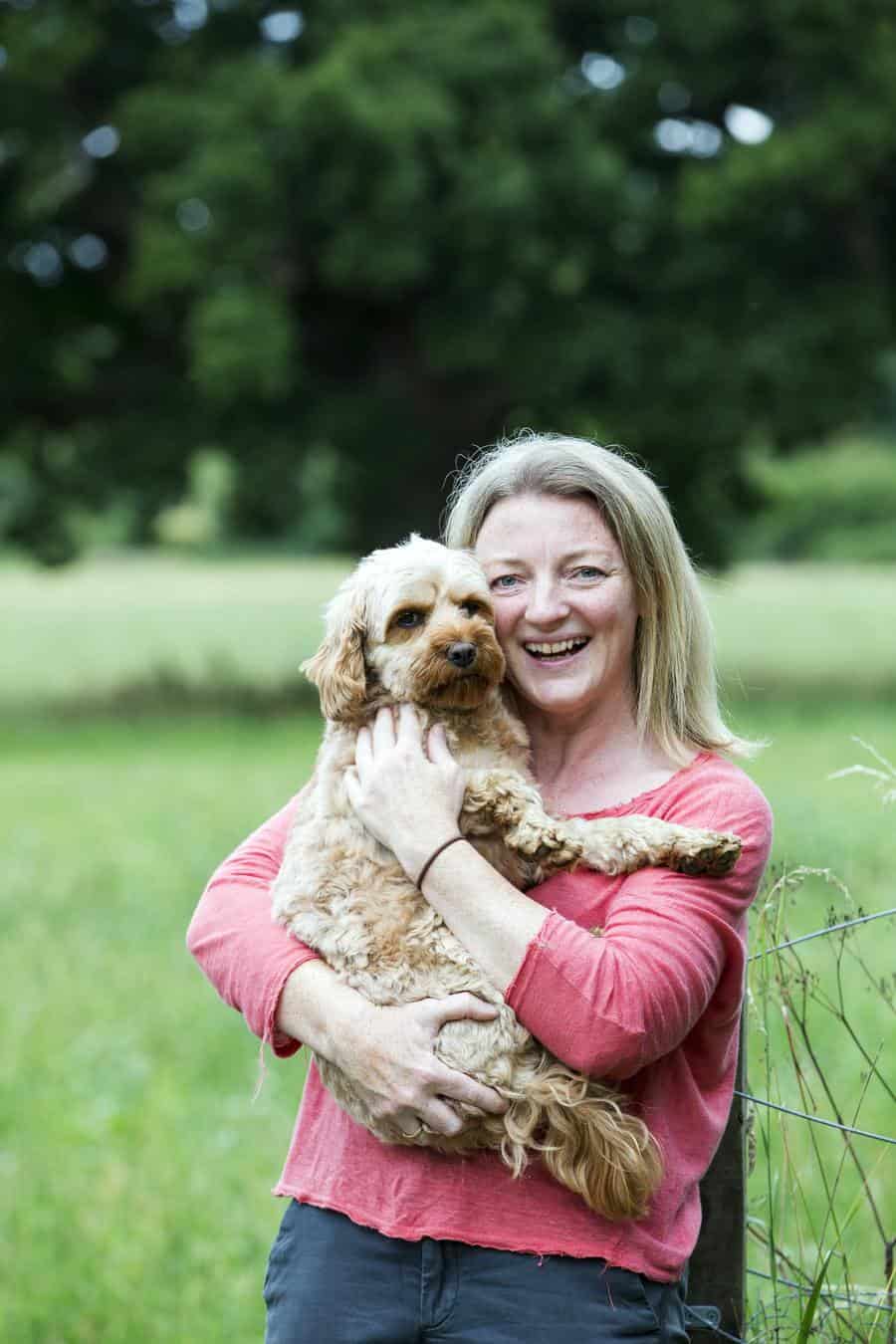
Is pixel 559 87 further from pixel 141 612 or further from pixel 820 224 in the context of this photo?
pixel 141 612

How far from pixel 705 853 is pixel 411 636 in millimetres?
935

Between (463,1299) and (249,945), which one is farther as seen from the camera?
(249,945)

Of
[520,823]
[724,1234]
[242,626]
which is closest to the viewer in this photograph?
[724,1234]

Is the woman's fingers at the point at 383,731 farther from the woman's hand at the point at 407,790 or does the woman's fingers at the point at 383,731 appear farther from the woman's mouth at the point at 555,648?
the woman's mouth at the point at 555,648

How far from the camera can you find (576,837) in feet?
9.57

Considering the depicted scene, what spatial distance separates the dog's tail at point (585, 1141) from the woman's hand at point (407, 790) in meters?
0.45

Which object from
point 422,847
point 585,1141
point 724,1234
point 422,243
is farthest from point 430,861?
point 422,243

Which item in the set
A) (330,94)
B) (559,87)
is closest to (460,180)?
(330,94)

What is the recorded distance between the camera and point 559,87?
52.8ft

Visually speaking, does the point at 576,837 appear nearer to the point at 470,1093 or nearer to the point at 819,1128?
the point at 470,1093

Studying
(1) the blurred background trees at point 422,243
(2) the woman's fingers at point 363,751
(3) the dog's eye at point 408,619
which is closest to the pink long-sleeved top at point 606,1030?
(2) the woman's fingers at point 363,751

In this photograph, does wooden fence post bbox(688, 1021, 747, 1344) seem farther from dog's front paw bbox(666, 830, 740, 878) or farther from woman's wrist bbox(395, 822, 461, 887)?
woman's wrist bbox(395, 822, 461, 887)

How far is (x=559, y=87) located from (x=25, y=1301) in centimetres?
1403

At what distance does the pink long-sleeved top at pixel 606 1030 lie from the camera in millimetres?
2494
